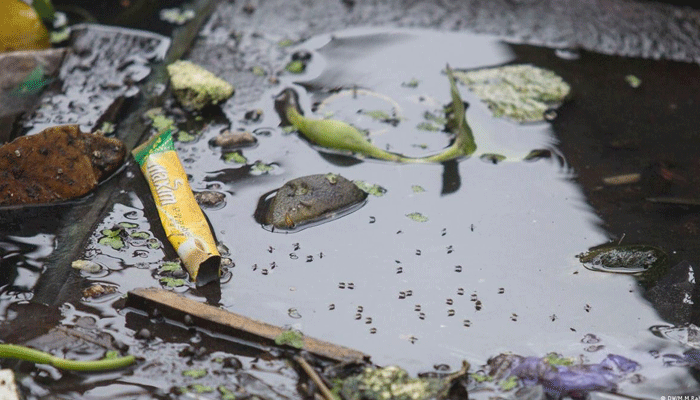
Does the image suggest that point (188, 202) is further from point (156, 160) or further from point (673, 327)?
point (673, 327)

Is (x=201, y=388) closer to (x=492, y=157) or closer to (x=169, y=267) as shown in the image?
(x=169, y=267)

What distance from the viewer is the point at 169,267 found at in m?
1.66

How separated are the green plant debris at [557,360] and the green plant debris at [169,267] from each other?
2.60 feet

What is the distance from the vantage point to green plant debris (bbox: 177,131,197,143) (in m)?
2.09

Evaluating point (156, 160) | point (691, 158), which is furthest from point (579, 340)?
point (156, 160)

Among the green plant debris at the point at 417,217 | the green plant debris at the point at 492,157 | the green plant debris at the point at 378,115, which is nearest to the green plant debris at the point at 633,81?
the green plant debris at the point at 492,157

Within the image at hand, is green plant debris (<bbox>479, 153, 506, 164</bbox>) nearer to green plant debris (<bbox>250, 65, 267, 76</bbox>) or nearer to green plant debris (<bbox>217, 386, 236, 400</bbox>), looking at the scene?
green plant debris (<bbox>250, 65, 267, 76</bbox>)

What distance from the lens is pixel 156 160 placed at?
1.88 metres

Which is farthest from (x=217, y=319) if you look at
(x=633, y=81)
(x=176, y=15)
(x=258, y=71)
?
(x=633, y=81)

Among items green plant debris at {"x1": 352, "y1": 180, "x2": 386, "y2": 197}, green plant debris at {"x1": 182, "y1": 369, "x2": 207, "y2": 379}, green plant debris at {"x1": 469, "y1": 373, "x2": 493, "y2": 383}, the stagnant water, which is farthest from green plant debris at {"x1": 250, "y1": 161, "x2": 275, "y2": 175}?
green plant debris at {"x1": 469, "y1": 373, "x2": 493, "y2": 383}

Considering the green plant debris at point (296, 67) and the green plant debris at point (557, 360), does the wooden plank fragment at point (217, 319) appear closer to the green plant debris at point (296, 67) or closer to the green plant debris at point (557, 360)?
the green plant debris at point (557, 360)

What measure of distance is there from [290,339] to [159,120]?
3.07ft

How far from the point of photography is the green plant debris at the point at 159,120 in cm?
212

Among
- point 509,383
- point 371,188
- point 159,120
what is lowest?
point 509,383
